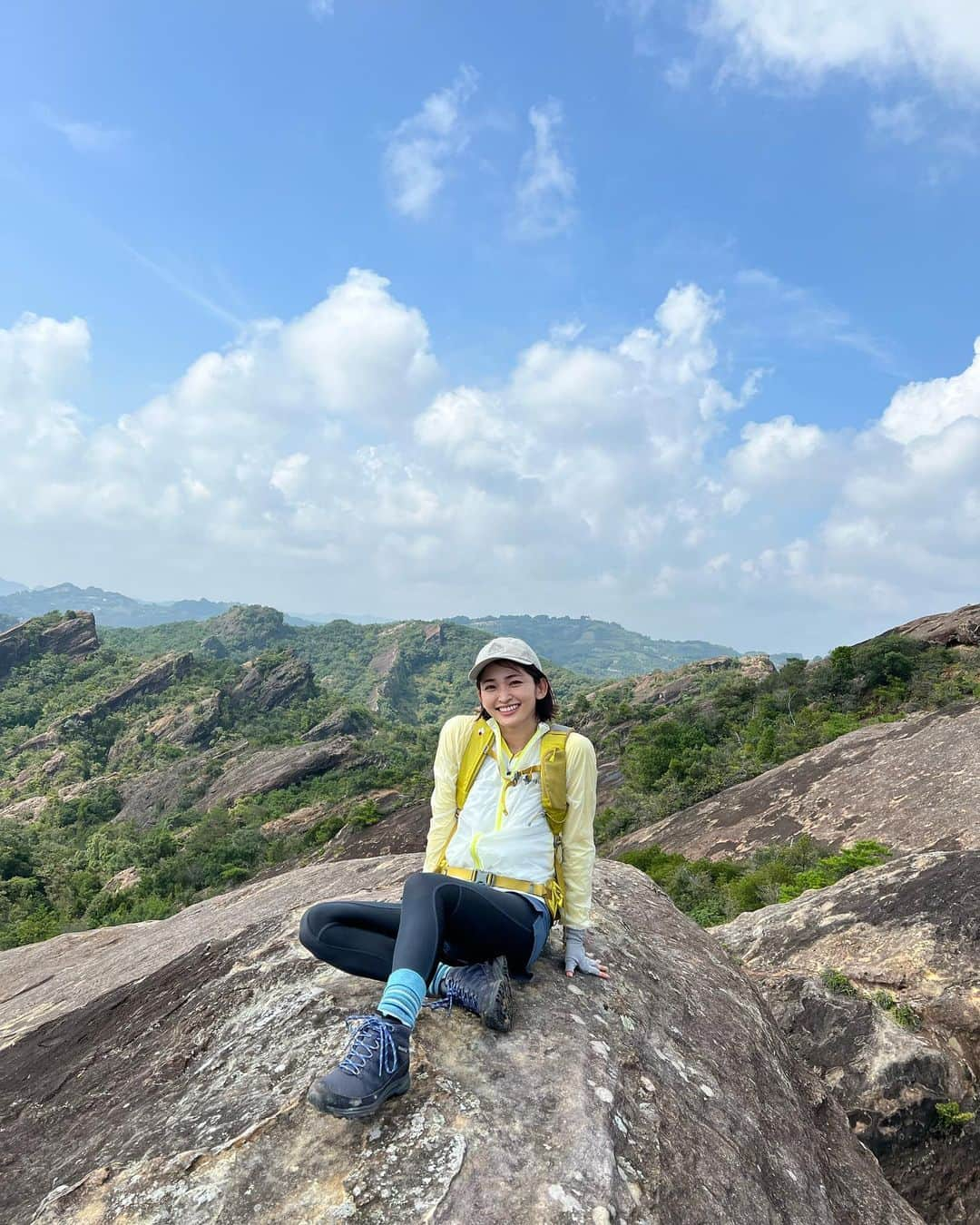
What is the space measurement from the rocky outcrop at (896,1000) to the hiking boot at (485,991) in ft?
10.5

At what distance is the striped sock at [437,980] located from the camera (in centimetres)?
342

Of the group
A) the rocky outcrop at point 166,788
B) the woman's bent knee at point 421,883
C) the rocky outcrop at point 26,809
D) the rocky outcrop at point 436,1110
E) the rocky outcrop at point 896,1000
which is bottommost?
the rocky outcrop at point 26,809

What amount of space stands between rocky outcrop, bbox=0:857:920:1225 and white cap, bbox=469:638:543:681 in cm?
174

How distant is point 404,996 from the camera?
2814mm

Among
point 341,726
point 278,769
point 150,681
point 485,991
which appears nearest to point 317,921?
point 485,991

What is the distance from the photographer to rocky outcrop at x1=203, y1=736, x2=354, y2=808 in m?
53.8

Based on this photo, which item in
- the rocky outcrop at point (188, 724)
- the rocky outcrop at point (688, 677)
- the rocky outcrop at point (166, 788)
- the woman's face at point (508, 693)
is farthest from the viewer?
the rocky outcrop at point (188, 724)

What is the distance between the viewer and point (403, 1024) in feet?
9.02

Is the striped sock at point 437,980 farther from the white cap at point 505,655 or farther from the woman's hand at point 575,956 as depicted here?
the white cap at point 505,655

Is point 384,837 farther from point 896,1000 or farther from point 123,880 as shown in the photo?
point 896,1000

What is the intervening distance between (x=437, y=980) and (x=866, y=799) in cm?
1547

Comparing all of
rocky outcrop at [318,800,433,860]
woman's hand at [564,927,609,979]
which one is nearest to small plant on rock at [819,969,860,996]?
woman's hand at [564,927,609,979]

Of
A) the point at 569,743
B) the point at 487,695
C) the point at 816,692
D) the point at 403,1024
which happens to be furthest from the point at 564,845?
the point at 816,692

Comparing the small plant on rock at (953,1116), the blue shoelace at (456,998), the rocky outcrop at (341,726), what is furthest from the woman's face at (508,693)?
the rocky outcrop at (341,726)
